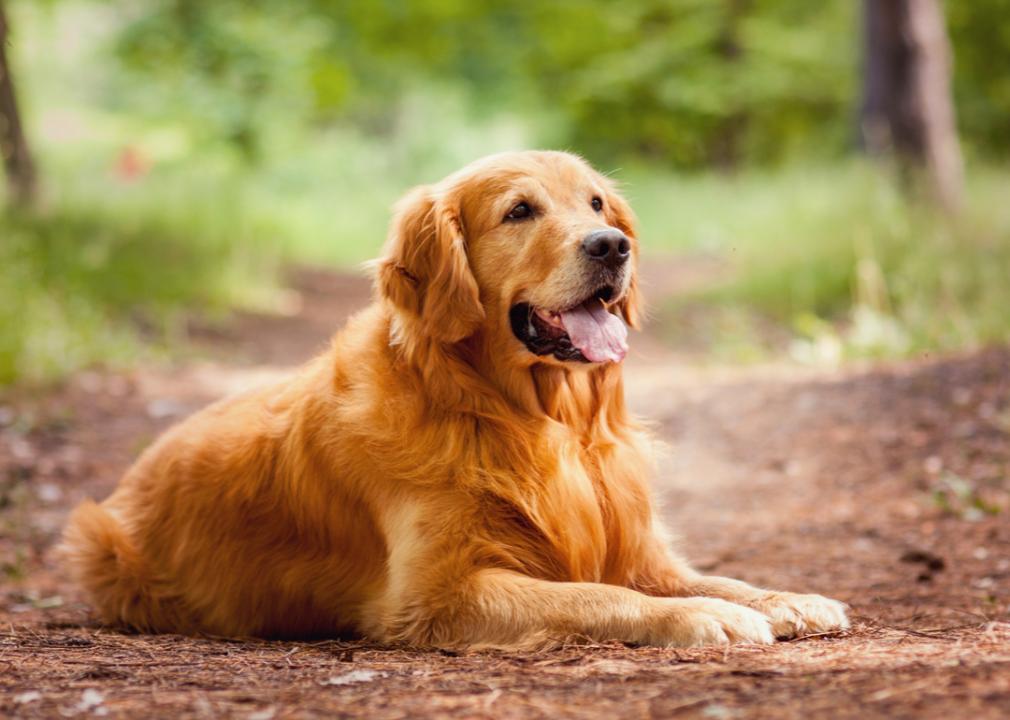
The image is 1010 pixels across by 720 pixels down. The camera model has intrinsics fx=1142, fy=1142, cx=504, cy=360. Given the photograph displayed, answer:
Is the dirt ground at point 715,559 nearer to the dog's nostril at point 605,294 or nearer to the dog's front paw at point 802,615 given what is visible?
the dog's front paw at point 802,615

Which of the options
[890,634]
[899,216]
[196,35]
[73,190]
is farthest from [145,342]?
[196,35]

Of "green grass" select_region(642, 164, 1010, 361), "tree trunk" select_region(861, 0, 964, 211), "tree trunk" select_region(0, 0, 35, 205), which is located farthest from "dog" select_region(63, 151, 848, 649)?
"tree trunk" select_region(861, 0, 964, 211)

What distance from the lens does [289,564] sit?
3.69 metres

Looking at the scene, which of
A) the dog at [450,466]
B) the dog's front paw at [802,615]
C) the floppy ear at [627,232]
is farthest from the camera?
the floppy ear at [627,232]

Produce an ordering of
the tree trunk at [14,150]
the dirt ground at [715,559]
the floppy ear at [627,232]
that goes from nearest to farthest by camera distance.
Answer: the dirt ground at [715,559], the floppy ear at [627,232], the tree trunk at [14,150]

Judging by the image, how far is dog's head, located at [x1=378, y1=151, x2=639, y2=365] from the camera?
11.6ft

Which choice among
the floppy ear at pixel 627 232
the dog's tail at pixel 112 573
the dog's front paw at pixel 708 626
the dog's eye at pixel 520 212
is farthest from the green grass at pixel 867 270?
the dog's tail at pixel 112 573

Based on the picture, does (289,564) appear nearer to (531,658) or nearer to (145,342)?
(531,658)

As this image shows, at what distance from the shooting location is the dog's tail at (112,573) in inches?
154

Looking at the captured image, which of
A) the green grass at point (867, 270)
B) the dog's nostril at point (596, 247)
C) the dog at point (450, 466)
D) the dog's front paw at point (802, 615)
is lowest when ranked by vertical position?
the dog's front paw at point (802, 615)

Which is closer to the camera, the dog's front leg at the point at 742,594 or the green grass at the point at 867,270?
the dog's front leg at the point at 742,594

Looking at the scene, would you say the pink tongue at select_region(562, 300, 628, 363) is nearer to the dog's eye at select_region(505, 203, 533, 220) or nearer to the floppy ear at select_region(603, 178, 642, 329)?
the floppy ear at select_region(603, 178, 642, 329)

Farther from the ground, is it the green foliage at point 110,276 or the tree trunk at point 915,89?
the tree trunk at point 915,89

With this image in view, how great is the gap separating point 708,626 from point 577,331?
102cm
